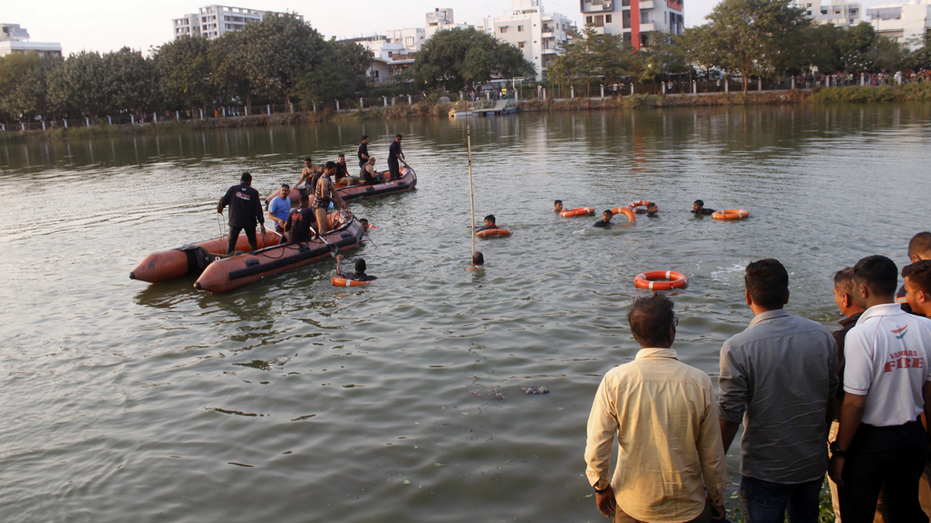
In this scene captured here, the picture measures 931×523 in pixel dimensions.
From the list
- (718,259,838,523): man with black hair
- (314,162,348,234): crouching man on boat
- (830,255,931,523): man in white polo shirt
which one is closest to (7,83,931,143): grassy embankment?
(314,162,348,234): crouching man on boat

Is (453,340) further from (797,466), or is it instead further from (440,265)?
(797,466)

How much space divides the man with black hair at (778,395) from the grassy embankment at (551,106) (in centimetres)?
5268

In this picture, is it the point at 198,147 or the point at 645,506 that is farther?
the point at 198,147

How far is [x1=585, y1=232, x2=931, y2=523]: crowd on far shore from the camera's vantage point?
3086 mm

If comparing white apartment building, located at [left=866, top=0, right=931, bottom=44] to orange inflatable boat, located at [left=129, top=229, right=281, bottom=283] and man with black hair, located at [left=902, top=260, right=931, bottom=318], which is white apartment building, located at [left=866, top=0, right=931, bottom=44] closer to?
orange inflatable boat, located at [left=129, top=229, right=281, bottom=283]

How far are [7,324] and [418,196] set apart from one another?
11.8 metres

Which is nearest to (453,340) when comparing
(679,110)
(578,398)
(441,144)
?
(578,398)

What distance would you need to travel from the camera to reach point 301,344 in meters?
8.67

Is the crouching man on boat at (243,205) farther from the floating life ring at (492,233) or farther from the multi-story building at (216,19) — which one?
the multi-story building at (216,19)

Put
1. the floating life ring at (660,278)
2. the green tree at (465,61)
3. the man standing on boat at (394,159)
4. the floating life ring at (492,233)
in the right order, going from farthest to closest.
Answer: the green tree at (465,61)
the man standing on boat at (394,159)
the floating life ring at (492,233)
the floating life ring at (660,278)

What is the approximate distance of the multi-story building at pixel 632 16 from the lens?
73.9m

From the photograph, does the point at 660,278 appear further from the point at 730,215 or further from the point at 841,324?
the point at 841,324

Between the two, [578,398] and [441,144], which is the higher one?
[441,144]

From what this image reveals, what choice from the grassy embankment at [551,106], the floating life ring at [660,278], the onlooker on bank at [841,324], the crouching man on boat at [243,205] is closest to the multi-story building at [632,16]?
the grassy embankment at [551,106]
